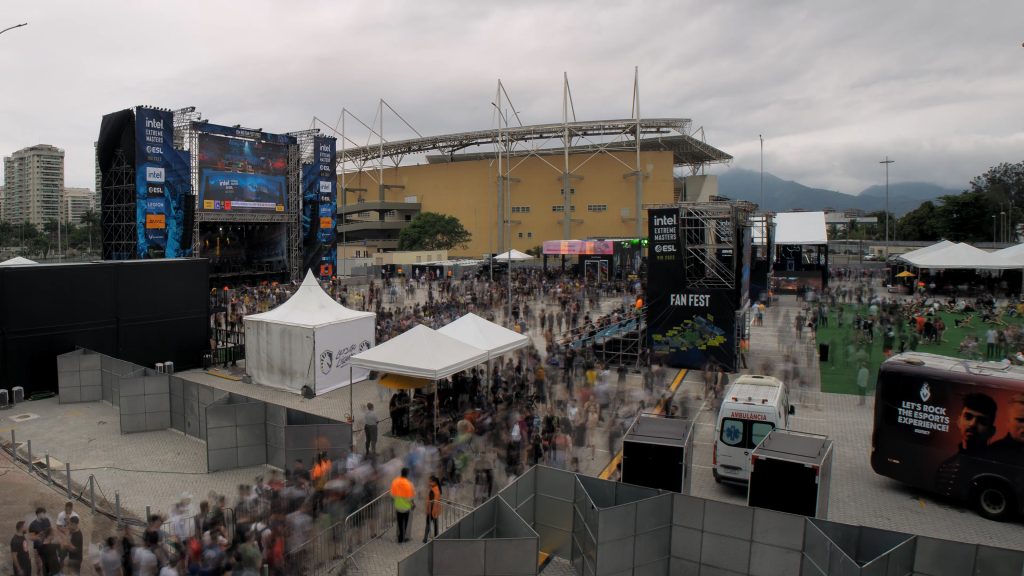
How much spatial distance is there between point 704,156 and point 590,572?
75864 millimetres

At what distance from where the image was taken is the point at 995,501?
9.05 m

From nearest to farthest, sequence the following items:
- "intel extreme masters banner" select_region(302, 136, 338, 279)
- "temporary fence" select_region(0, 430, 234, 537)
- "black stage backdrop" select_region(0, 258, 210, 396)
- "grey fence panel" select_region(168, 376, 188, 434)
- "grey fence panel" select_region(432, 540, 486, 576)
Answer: "grey fence panel" select_region(432, 540, 486, 576) → "temporary fence" select_region(0, 430, 234, 537) → "grey fence panel" select_region(168, 376, 188, 434) → "black stage backdrop" select_region(0, 258, 210, 396) → "intel extreme masters banner" select_region(302, 136, 338, 279)

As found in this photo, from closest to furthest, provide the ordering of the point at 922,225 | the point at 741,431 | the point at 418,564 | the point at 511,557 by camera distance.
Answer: the point at 418,564 → the point at 511,557 → the point at 741,431 → the point at 922,225

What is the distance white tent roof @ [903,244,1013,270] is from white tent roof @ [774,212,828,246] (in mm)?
5685

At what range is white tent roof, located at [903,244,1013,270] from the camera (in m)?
37.2

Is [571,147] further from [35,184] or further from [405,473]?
[35,184]

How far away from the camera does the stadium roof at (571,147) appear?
66.3 meters

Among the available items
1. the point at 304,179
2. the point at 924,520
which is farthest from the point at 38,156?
the point at 924,520

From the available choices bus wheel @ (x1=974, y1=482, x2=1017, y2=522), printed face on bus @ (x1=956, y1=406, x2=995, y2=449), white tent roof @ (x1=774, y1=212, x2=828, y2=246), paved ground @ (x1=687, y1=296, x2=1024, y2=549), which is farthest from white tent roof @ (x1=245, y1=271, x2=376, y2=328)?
white tent roof @ (x1=774, y1=212, x2=828, y2=246)

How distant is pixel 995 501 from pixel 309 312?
14733mm

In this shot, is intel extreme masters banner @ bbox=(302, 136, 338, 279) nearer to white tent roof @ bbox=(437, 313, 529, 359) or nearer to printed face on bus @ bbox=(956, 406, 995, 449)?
white tent roof @ bbox=(437, 313, 529, 359)

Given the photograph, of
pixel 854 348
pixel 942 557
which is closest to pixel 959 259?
pixel 854 348

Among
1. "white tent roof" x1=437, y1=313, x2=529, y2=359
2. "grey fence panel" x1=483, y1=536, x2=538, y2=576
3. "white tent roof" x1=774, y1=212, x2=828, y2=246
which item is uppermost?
"white tent roof" x1=774, y1=212, x2=828, y2=246

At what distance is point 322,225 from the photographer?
46688mm
